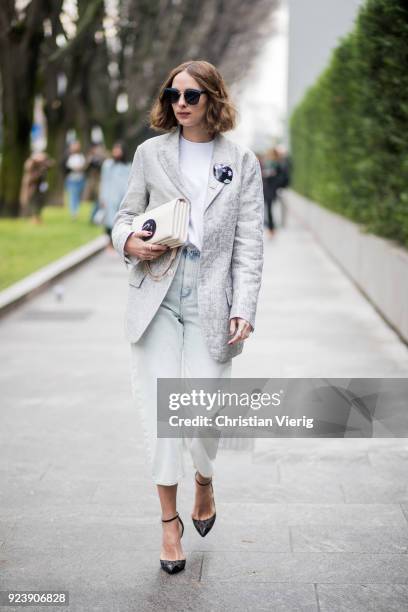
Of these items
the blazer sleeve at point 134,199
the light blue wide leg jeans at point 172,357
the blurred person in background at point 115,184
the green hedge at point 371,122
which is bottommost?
the blurred person in background at point 115,184

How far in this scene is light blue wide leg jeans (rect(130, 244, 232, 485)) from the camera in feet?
13.3

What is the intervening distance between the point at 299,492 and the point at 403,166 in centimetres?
538

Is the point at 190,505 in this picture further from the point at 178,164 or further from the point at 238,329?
the point at 178,164

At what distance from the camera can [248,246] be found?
161 inches

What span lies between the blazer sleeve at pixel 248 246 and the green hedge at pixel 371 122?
5396 millimetres

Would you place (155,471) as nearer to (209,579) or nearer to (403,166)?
(209,579)

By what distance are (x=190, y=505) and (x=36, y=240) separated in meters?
15.0

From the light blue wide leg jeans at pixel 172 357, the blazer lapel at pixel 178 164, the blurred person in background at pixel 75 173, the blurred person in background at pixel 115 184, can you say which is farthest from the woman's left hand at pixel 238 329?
the blurred person in background at pixel 75 173

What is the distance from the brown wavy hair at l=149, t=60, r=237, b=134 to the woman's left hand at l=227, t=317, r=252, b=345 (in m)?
0.74

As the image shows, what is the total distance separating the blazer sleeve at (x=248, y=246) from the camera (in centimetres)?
405

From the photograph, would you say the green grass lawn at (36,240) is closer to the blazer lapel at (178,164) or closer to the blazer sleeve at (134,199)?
the blazer sleeve at (134,199)

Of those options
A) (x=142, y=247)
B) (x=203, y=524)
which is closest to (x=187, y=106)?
(x=142, y=247)

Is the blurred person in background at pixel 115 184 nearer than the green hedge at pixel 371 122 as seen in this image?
No

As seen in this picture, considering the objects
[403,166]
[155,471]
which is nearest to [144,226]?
[155,471]
